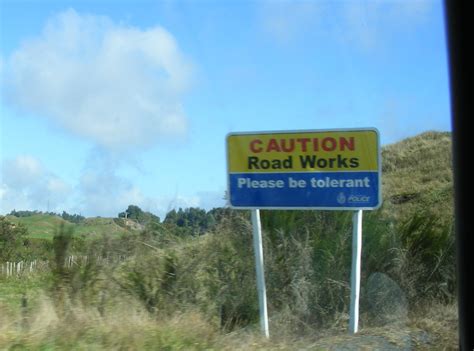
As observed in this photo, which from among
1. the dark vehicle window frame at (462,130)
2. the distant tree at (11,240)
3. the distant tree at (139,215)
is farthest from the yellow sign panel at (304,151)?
the distant tree at (11,240)

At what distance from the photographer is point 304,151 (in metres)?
8.16

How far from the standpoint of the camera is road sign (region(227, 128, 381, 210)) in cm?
792

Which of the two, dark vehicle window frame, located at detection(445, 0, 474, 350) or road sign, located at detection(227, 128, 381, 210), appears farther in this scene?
road sign, located at detection(227, 128, 381, 210)

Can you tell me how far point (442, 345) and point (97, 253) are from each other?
4.82 metres

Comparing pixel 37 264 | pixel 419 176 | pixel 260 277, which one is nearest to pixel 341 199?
pixel 260 277

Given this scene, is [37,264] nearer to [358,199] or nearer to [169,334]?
[169,334]

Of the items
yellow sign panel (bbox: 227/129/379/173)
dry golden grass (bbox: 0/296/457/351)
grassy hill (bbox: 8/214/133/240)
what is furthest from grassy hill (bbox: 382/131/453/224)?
grassy hill (bbox: 8/214/133/240)

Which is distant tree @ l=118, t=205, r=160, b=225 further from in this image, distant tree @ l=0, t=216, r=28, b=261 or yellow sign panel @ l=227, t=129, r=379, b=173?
distant tree @ l=0, t=216, r=28, b=261

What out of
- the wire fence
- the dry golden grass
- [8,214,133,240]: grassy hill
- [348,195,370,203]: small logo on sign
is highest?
[348,195,370,203]: small logo on sign

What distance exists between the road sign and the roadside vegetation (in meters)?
1.04

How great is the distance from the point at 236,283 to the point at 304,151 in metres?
2.15

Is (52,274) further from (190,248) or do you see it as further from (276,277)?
(276,277)

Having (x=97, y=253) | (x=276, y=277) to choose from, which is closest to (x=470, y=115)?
(x=276, y=277)

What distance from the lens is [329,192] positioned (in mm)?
8031
